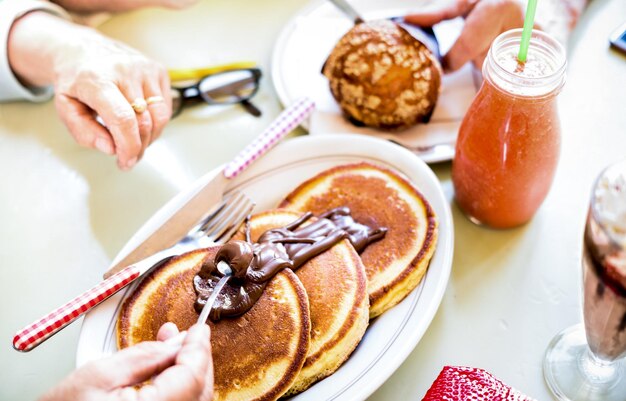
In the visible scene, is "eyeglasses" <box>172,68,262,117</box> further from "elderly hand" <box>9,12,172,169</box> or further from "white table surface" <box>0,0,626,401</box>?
"elderly hand" <box>9,12,172,169</box>

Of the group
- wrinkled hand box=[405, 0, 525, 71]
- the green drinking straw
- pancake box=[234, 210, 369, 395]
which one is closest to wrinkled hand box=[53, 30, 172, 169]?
pancake box=[234, 210, 369, 395]

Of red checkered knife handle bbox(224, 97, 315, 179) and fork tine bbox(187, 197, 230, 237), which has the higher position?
red checkered knife handle bbox(224, 97, 315, 179)

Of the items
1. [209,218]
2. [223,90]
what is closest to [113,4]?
[223,90]

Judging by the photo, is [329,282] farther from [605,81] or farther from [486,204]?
[605,81]

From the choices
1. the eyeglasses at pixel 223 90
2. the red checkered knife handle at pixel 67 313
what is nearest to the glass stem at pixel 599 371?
the red checkered knife handle at pixel 67 313

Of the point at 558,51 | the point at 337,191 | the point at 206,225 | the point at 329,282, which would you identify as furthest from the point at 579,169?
the point at 206,225

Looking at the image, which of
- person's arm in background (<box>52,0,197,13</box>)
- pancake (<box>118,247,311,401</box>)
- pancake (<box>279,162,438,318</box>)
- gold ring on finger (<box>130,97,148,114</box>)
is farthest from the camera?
person's arm in background (<box>52,0,197,13</box>)
